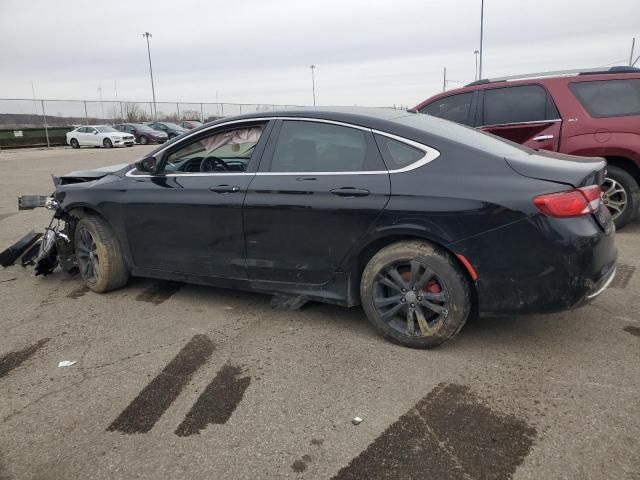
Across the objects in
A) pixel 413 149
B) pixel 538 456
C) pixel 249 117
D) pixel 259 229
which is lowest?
pixel 538 456

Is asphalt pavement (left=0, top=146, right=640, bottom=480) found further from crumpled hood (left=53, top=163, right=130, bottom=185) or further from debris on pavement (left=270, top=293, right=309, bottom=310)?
crumpled hood (left=53, top=163, right=130, bottom=185)

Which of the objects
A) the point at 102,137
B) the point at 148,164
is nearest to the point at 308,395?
A: the point at 148,164

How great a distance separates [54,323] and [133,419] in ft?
5.83

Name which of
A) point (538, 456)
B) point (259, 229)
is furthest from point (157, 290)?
point (538, 456)

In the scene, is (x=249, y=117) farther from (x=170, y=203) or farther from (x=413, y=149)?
(x=413, y=149)

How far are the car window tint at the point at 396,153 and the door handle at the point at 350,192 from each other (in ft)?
0.76

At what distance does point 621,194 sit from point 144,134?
3241 centimetres

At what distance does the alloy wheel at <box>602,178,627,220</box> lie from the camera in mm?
6016

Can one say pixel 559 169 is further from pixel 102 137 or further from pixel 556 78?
pixel 102 137

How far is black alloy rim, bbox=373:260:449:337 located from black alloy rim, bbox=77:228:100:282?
2680 millimetres

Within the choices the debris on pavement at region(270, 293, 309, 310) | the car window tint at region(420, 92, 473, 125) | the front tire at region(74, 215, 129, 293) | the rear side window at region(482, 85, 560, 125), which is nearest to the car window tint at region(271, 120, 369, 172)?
the debris on pavement at region(270, 293, 309, 310)

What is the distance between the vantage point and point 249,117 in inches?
157

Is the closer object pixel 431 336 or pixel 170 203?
pixel 431 336

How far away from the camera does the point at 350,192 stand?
11.3ft
